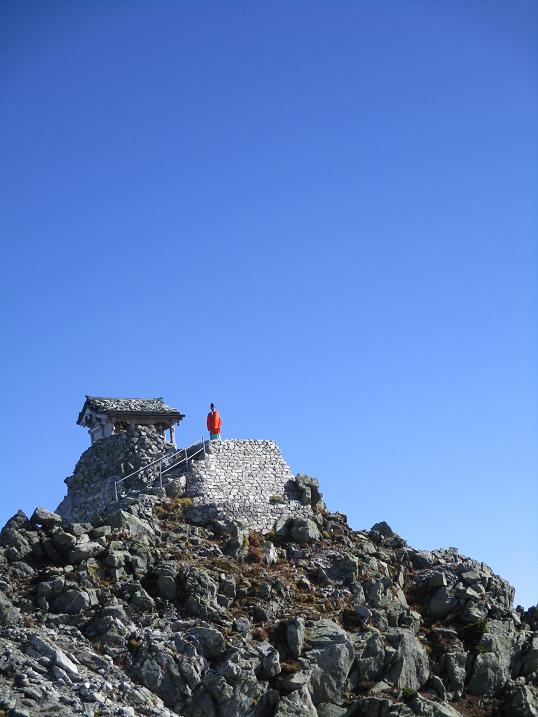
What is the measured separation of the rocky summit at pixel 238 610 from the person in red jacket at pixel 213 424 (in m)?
2.06

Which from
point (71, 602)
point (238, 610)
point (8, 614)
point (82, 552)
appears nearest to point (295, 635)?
point (238, 610)

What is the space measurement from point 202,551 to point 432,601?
40.7ft

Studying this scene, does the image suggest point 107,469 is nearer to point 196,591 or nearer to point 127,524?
point 127,524

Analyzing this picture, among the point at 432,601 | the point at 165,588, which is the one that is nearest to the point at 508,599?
the point at 432,601

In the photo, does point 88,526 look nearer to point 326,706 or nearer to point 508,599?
point 326,706

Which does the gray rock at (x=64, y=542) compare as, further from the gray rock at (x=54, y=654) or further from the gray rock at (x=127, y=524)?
the gray rock at (x=54, y=654)

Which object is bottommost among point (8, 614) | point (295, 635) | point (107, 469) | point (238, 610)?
point (295, 635)

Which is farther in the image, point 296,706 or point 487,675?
point 487,675

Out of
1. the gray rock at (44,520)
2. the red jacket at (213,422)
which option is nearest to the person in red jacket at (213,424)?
the red jacket at (213,422)

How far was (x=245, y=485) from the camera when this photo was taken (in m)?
73.2

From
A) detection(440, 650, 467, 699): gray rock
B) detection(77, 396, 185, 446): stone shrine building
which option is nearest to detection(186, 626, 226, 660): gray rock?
detection(440, 650, 467, 699): gray rock

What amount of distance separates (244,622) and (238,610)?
1382 mm

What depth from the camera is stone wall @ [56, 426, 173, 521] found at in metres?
73.8

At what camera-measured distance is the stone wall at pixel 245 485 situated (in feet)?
232
